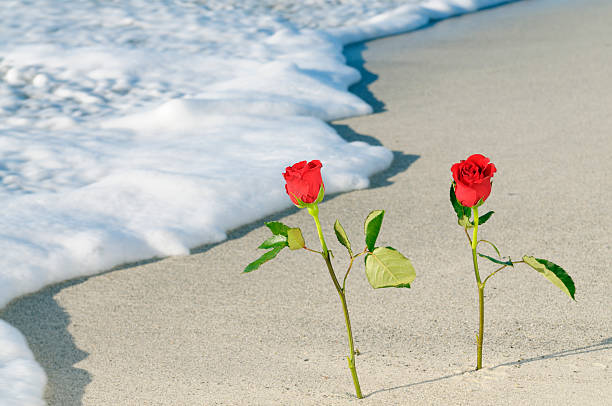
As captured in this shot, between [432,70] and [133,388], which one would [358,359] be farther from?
[432,70]

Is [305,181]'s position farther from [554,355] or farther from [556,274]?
[554,355]

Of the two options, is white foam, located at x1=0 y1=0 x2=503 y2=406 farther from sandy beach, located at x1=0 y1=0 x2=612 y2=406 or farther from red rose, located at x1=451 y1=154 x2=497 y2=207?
red rose, located at x1=451 y1=154 x2=497 y2=207

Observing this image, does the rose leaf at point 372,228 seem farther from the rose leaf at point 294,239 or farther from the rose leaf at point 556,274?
the rose leaf at point 556,274

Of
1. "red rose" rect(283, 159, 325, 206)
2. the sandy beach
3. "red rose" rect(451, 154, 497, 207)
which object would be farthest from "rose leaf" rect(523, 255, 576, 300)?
"red rose" rect(283, 159, 325, 206)

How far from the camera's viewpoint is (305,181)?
1175mm

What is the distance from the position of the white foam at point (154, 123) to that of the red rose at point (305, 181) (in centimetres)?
89

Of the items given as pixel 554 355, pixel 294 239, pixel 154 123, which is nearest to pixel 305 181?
pixel 294 239

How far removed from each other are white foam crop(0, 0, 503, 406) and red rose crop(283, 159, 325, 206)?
0.89 meters

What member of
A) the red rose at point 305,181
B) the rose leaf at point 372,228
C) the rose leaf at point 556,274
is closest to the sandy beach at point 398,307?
the rose leaf at point 556,274

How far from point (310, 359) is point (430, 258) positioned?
705mm

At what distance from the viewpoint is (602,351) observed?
1.54 m

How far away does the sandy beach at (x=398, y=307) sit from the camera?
1.53m

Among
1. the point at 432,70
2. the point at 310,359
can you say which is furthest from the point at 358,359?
the point at 432,70

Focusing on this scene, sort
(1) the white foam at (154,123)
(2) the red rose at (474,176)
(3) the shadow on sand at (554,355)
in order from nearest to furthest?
1. (2) the red rose at (474,176)
2. (3) the shadow on sand at (554,355)
3. (1) the white foam at (154,123)
